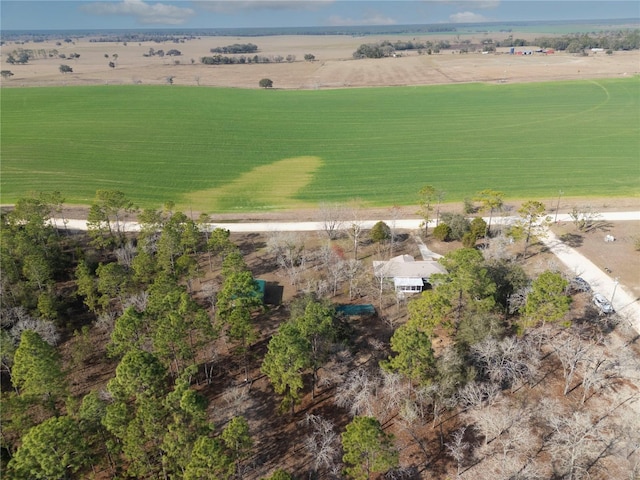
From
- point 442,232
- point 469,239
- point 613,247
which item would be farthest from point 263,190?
point 613,247

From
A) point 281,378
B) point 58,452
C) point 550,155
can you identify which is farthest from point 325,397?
point 550,155

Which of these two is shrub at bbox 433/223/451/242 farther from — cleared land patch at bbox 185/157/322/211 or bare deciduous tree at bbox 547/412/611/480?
bare deciduous tree at bbox 547/412/611/480

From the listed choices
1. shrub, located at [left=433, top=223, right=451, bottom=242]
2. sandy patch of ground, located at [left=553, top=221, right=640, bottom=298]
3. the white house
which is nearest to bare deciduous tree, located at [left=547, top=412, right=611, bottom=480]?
the white house

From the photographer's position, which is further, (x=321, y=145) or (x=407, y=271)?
(x=321, y=145)

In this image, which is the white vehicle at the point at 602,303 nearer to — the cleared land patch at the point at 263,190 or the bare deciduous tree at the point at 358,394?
the bare deciduous tree at the point at 358,394

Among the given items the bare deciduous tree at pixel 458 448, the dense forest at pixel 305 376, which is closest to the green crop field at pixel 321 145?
the dense forest at pixel 305 376

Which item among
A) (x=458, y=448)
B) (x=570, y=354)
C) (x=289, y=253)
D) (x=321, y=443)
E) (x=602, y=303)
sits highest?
(x=289, y=253)

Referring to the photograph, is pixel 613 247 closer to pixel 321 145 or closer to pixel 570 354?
pixel 570 354
